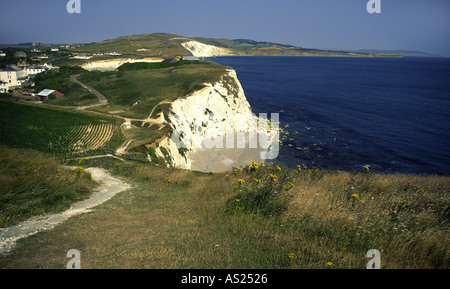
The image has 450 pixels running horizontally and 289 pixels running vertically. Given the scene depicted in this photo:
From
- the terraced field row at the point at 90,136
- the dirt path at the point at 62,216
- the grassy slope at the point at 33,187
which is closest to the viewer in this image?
the dirt path at the point at 62,216

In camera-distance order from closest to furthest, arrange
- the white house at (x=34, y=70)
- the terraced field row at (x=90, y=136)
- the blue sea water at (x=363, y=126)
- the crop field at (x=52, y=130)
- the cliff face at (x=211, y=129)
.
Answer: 1. the crop field at (x=52, y=130)
2. the terraced field row at (x=90, y=136)
3. the cliff face at (x=211, y=129)
4. the blue sea water at (x=363, y=126)
5. the white house at (x=34, y=70)

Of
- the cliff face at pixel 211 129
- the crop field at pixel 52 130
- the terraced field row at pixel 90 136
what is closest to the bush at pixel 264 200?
the crop field at pixel 52 130

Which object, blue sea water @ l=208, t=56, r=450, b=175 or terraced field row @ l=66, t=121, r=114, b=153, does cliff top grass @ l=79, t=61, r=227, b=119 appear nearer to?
terraced field row @ l=66, t=121, r=114, b=153

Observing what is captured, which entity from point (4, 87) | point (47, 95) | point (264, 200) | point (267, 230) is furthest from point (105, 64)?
point (267, 230)

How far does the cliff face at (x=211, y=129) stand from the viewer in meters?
35.7

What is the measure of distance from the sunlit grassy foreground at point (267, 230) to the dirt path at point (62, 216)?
448 mm

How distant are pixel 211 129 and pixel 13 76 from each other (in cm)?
6405

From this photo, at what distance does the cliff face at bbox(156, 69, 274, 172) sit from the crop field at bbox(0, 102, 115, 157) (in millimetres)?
7821

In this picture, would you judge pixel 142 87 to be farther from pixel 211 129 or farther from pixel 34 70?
pixel 34 70

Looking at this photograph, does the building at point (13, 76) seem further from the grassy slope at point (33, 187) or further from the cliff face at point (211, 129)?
the grassy slope at point (33, 187)

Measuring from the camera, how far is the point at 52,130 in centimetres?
3241

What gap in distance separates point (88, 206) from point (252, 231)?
7.19 meters

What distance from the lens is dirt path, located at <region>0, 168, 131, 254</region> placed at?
7.49 m

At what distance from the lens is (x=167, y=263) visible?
5.82 meters
